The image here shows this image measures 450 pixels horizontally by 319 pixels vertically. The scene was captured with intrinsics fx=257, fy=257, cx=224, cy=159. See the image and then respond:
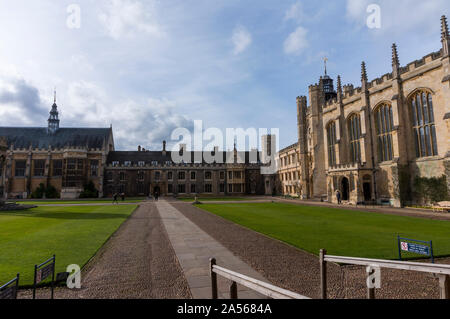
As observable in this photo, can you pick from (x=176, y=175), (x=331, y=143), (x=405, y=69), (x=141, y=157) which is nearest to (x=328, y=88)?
(x=331, y=143)

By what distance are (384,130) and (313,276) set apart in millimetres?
30245

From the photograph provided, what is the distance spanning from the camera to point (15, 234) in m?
12.5

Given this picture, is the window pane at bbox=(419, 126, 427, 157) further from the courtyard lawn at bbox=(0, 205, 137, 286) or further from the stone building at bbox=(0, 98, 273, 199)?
the stone building at bbox=(0, 98, 273, 199)

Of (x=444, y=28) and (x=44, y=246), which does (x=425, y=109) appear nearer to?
(x=444, y=28)

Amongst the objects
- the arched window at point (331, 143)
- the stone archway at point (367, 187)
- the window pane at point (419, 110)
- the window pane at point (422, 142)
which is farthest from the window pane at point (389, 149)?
the arched window at point (331, 143)

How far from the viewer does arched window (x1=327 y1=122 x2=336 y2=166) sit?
39781 millimetres

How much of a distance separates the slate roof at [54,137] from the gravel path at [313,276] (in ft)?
192

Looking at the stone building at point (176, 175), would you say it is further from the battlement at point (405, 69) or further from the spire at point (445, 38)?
the spire at point (445, 38)

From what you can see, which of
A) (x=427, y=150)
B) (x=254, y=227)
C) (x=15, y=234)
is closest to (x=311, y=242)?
(x=254, y=227)

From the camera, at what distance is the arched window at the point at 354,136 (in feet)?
115

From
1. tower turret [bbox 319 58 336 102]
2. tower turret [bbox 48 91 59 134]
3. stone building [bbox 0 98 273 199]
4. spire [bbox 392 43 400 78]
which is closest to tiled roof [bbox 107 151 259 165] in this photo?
stone building [bbox 0 98 273 199]
